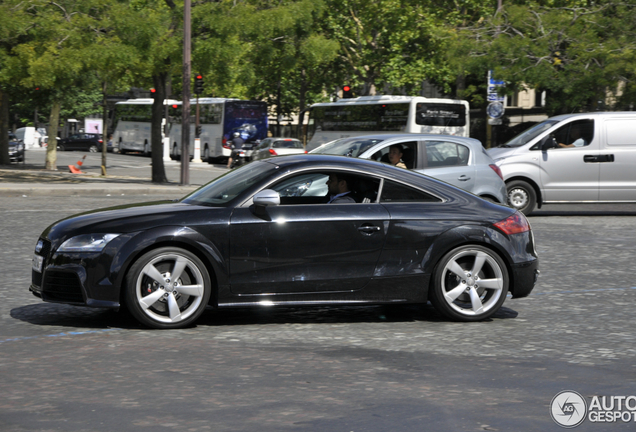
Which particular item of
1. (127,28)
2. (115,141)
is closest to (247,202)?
(127,28)

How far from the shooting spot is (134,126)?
64.1 metres

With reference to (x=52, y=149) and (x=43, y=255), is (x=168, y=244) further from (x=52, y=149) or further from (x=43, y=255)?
(x=52, y=149)

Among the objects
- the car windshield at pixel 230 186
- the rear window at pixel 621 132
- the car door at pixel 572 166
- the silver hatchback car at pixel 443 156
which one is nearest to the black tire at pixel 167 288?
the car windshield at pixel 230 186

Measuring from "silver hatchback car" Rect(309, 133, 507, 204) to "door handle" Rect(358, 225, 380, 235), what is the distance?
597 cm

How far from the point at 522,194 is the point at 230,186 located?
36.8ft

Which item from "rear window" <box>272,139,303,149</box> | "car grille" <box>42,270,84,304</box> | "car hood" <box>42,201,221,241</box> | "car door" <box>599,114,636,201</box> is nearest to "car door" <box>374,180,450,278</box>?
"car hood" <box>42,201,221,241</box>

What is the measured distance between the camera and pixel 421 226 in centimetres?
720

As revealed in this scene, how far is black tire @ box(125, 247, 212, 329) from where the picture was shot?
21.9ft

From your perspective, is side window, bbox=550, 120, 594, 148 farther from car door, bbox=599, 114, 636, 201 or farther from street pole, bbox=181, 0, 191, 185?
street pole, bbox=181, 0, 191, 185

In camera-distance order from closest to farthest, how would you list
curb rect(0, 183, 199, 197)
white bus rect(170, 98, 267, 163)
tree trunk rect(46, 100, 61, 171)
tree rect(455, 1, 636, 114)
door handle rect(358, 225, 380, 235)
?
door handle rect(358, 225, 380, 235) < curb rect(0, 183, 199, 197) < tree rect(455, 1, 636, 114) < tree trunk rect(46, 100, 61, 171) < white bus rect(170, 98, 267, 163)

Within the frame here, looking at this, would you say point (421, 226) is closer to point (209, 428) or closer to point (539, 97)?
point (209, 428)

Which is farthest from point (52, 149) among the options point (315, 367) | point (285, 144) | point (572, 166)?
point (315, 367)

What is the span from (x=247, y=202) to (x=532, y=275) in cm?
237

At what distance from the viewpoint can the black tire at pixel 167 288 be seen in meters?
6.67
